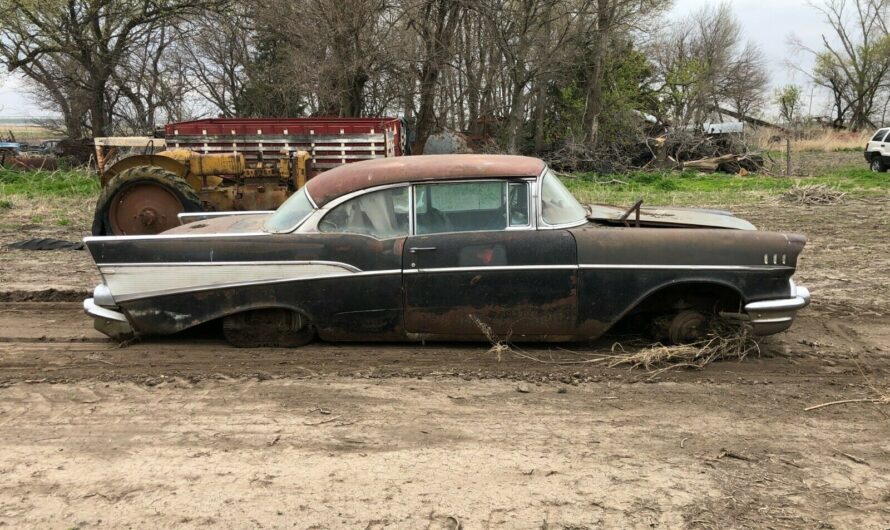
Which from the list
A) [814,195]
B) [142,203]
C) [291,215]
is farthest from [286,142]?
[814,195]

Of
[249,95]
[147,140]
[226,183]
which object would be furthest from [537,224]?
[249,95]

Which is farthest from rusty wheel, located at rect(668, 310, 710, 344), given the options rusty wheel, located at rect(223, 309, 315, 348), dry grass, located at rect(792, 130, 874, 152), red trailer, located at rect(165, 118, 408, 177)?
dry grass, located at rect(792, 130, 874, 152)

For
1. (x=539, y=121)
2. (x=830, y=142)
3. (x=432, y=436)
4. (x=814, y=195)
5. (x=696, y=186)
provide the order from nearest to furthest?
1. (x=432, y=436)
2. (x=814, y=195)
3. (x=696, y=186)
4. (x=539, y=121)
5. (x=830, y=142)

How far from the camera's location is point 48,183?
17.3m

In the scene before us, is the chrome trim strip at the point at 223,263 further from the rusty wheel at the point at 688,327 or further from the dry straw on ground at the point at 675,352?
the rusty wheel at the point at 688,327

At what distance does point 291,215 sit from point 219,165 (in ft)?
19.3

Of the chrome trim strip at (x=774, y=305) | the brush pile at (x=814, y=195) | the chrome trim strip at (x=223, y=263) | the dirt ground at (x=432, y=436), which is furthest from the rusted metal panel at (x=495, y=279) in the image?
the brush pile at (x=814, y=195)

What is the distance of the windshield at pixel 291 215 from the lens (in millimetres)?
5121

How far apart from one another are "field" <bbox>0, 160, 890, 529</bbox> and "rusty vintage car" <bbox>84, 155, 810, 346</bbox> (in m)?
0.28

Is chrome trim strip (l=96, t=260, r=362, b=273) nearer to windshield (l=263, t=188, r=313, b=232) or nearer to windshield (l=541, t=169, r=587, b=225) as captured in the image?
windshield (l=263, t=188, r=313, b=232)

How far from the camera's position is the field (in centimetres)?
306

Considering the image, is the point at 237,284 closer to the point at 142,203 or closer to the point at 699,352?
the point at 699,352

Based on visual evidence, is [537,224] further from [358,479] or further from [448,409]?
[358,479]

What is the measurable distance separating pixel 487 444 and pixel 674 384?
62.8 inches
